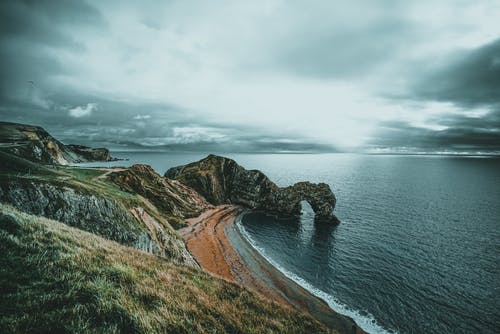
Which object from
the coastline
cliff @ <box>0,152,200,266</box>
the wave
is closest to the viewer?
cliff @ <box>0,152,200,266</box>

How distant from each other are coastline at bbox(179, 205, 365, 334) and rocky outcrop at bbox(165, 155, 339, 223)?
2418 centimetres

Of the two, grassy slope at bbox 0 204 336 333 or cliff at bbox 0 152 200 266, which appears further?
cliff at bbox 0 152 200 266

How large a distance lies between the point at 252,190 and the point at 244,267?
2249 inches

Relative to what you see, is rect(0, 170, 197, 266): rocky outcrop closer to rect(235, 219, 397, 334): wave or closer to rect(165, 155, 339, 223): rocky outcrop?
rect(235, 219, 397, 334): wave

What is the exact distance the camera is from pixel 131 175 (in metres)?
73.0

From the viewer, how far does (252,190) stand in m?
104

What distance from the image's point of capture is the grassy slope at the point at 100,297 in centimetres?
627

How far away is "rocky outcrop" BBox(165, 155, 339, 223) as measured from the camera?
3376 inches

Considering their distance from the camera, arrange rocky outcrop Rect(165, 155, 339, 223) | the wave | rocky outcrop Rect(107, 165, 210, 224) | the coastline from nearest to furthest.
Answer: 1. the wave
2. the coastline
3. rocky outcrop Rect(107, 165, 210, 224)
4. rocky outcrop Rect(165, 155, 339, 223)

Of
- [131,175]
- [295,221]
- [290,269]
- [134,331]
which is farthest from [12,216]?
[295,221]

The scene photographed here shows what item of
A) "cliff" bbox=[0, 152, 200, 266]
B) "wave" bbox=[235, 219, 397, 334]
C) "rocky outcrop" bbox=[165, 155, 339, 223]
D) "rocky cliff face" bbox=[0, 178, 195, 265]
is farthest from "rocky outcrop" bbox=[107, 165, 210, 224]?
"wave" bbox=[235, 219, 397, 334]

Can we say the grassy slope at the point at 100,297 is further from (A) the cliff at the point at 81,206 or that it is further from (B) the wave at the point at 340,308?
(B) the wave at the point at 340,308

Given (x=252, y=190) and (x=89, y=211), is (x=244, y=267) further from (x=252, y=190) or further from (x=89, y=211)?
(x=252, y=190)

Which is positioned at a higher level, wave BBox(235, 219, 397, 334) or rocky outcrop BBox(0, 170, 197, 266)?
rocky outcrop BBox(0, 170, 197, 266)
